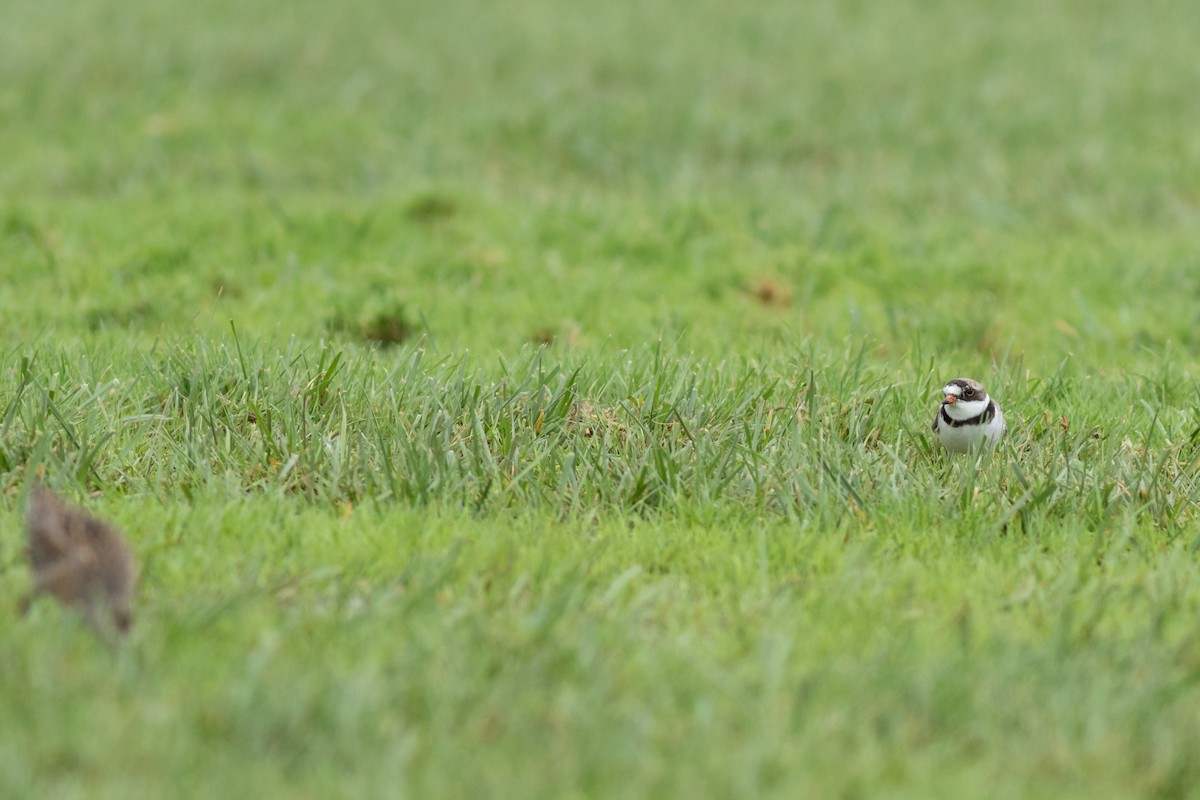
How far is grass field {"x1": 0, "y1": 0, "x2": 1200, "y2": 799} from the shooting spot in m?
2.88

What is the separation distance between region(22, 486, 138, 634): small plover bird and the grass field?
0.08 m

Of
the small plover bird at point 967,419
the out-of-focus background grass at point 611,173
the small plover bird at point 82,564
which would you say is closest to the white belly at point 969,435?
the small plover bird at point 967,419

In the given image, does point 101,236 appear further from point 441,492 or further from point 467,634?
point 467,634

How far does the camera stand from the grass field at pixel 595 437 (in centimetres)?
288

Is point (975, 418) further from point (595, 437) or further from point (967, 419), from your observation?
point (595, 437)

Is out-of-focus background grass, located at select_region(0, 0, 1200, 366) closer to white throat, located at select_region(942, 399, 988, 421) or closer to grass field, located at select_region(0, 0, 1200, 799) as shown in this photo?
grass field, located at select_region(0, 0, 1200, 799)

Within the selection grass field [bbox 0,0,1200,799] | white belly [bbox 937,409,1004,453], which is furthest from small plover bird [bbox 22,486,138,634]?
white belly [bbox 937,409,1004,453]

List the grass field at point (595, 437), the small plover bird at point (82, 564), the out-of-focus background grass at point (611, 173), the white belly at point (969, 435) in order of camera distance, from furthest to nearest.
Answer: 1. the out-of-focus background grass at point (611, 173)
2. the white belly at point (969, 435)
3. the small plover bird at point (82, 564)
4. the grass field at point (595, 437)

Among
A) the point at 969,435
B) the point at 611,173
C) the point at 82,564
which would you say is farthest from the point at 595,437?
the point at 611,173

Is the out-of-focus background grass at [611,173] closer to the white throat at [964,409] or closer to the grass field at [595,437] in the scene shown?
the grass field at [595,437]

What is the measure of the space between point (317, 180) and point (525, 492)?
513 centimetres

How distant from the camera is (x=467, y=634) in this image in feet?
10.6

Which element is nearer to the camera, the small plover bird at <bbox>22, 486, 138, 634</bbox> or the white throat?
the small plover bird at <bbox>22, 486, 138, 634</bbox>

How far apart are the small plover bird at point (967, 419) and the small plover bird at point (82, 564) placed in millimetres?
2692
